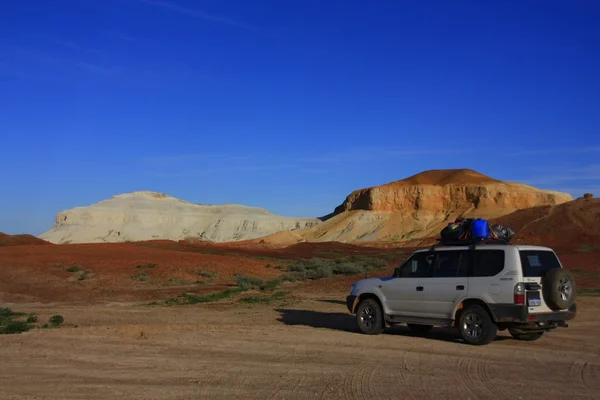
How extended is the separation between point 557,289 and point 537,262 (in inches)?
24.1

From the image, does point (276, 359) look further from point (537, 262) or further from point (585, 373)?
point (537, 262)

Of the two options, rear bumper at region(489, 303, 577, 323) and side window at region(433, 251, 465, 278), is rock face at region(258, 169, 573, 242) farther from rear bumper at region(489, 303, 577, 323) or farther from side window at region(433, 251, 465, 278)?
rear bumper at region(489, 303, 577, 323)

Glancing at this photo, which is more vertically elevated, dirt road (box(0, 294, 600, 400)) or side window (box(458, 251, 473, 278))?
side window (box(458, 251, 473, 278))

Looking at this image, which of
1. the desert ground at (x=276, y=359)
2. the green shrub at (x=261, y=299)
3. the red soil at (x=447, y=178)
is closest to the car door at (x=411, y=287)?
the desert ground at (x=276, y=359)

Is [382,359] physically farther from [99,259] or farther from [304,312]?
[99,259]

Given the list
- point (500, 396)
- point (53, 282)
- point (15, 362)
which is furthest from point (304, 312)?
point (53, 282)

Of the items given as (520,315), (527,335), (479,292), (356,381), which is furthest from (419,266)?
(356,381)

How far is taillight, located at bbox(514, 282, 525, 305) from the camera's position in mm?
11266

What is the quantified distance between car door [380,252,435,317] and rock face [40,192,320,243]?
405 ft

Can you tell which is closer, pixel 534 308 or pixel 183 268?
pixel 534 308

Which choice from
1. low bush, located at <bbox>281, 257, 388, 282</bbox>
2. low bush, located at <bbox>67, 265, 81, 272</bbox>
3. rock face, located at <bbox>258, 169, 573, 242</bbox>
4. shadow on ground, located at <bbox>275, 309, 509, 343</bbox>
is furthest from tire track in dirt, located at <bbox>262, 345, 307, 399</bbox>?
rock face, located at <bbox>258, 169, 573, 242</bbox>

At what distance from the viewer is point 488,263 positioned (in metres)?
11.9

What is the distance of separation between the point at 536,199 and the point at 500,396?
358ft

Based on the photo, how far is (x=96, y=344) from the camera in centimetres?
1200
